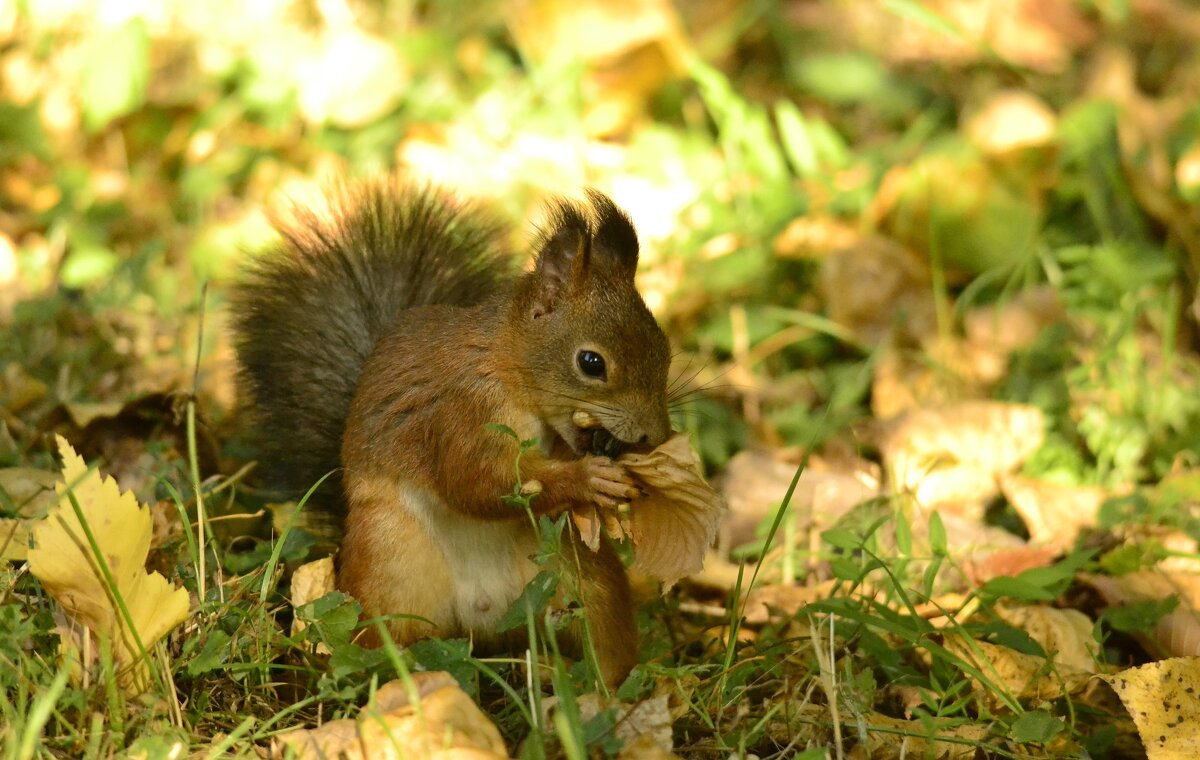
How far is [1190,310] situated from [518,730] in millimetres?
2145

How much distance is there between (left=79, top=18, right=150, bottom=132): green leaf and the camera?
11.7ft

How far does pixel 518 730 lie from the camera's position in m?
1.66

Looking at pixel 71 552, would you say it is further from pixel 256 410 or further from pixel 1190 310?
pixel 1190 310

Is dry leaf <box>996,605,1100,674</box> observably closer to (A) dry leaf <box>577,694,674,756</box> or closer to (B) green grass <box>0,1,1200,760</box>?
(B) green grass <box>0,1,1200,760</box>

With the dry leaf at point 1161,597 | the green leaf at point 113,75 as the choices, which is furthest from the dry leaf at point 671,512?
the green leaf at point 113,75

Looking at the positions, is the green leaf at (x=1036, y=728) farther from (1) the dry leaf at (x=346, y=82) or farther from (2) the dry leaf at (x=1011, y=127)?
(1) the dry leaf at (x=346, y=82)

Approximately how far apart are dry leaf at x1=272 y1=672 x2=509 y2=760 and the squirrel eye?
49 centimetres

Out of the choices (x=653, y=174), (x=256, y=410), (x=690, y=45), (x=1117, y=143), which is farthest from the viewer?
(x=690, y=45)

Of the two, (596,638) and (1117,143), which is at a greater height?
(1117,143)

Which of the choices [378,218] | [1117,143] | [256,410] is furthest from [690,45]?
[256,410]

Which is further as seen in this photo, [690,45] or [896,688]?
[690,45]

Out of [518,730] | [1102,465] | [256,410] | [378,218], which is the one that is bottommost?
[1102,465]

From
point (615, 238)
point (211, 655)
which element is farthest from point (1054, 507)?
point (211, 655)

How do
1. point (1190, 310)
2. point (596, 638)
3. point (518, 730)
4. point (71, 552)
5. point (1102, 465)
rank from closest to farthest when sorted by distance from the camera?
point (71, 552) < point (518, 730) < point (596, 638) < point (1102, 465) < point (1190, 310)
